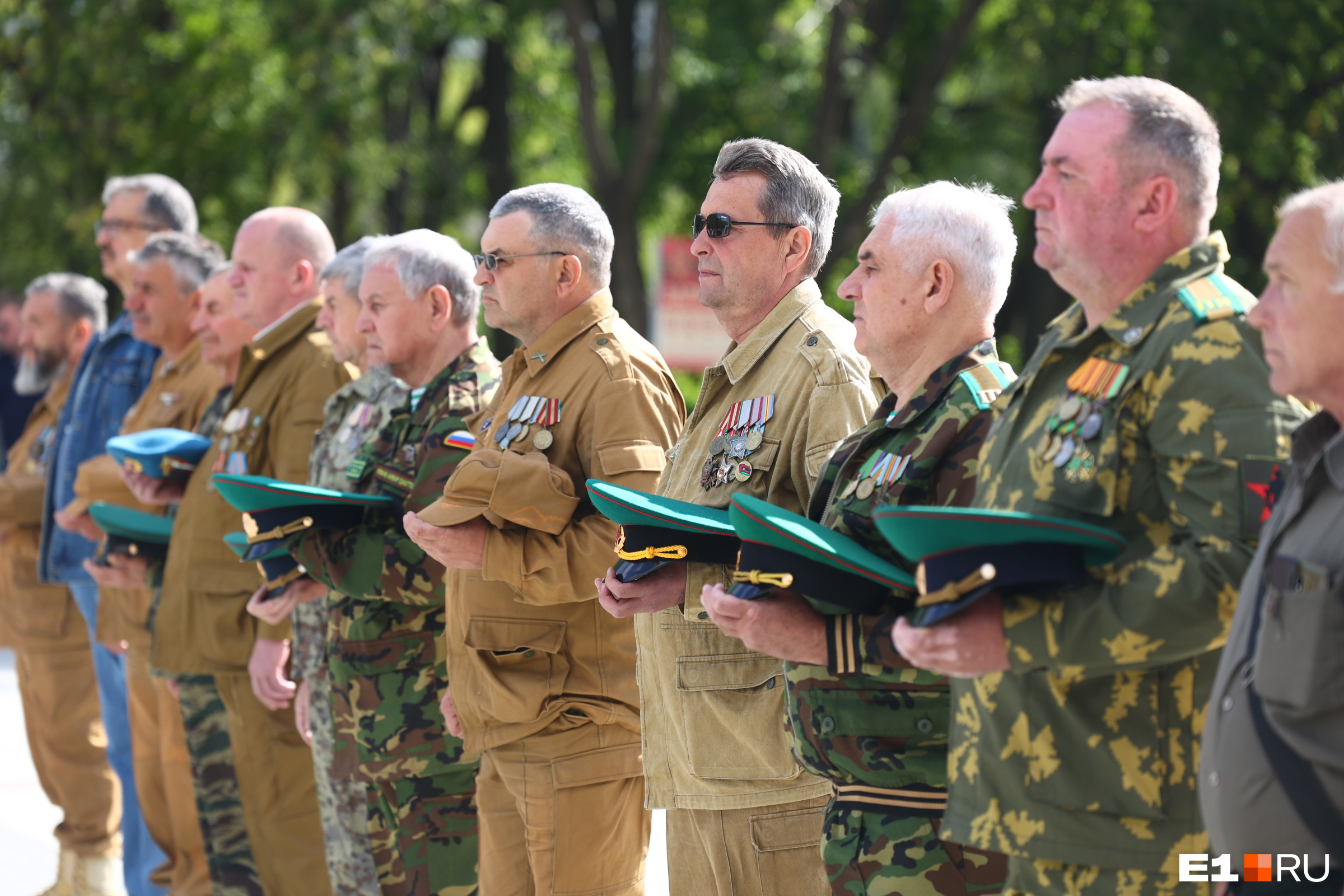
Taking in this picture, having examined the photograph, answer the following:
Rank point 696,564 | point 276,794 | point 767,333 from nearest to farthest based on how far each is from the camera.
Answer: point 696,564 < point 767,333 < point 276,794

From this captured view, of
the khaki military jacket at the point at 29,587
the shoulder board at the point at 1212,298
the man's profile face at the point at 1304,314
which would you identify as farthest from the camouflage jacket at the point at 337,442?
the man's profile face at the point at 1304,314

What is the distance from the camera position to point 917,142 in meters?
17.5

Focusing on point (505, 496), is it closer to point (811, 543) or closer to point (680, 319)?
point (811, 543)

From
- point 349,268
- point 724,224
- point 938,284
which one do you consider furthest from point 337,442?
point 938,284

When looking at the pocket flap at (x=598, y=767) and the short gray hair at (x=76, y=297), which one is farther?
the short gray hair at (x=76, y=297)

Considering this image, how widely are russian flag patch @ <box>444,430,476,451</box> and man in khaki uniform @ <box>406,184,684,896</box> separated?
92 millimetres

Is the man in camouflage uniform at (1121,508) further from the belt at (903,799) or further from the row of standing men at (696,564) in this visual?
the belt at (903,799)

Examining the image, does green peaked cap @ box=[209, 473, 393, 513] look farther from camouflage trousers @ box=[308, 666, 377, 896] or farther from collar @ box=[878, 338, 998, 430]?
collar @ box=[878, 338, 998, 430]

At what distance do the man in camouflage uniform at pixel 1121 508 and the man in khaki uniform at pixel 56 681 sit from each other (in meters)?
5.10

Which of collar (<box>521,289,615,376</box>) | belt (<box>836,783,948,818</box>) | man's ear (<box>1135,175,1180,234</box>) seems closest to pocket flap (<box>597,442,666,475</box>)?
collar (<box>521,289,615,376</box>)

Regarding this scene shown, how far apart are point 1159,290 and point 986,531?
1.88 feet

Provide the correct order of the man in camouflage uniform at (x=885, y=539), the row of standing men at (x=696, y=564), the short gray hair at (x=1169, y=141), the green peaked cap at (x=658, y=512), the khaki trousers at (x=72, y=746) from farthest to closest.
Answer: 1. the khaki trousers at (x=72, y=746)
2. the green peaked cap at (x=658, y=512)
3. the man in camouflage uniform at (x=885, y=539)
4. the short gray hair at (x=1169, y=141)
5. the row of standing men at (x=696, y=564)

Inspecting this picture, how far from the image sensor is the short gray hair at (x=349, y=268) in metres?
4.82

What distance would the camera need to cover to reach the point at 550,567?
11.7 feet
